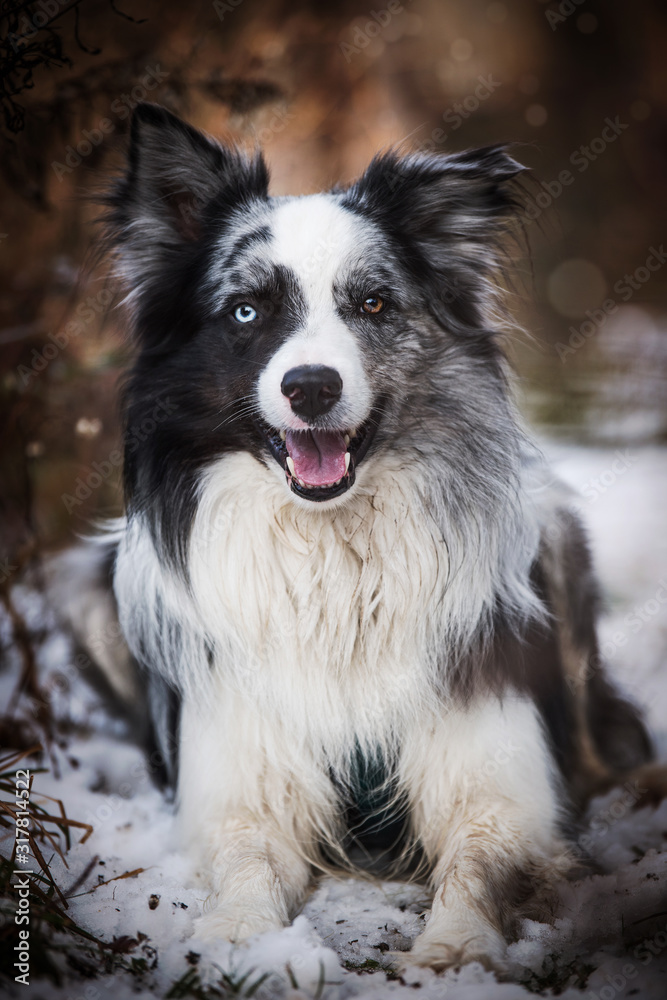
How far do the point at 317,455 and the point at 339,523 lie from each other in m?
0.24

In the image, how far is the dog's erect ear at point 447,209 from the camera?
2.57 metres

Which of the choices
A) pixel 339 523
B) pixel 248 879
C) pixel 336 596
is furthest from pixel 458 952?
pixel 339 523

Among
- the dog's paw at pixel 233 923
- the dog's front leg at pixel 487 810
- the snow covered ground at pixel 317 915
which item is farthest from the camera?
the dog's front leg at pixel 487 810

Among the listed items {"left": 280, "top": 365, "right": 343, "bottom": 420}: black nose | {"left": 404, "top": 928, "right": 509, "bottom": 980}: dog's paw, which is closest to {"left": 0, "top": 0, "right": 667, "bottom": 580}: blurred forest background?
{"left": 280, "top": 365, "right": 343, "bottom": 420}: black nose

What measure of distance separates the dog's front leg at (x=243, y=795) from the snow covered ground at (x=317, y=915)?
107 mm

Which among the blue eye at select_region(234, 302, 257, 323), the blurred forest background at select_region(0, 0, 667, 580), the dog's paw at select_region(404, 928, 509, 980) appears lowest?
the dog's paw at select_region(404, 928, 509, 980)

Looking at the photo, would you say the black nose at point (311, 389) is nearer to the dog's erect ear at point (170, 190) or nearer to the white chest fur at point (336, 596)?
the white chest fur at point (336, 596)

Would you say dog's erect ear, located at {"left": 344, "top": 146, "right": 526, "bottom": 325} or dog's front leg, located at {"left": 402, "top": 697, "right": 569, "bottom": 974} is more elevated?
dog's erect ear, located at {"left": 344, "top": 146, "right": 526, "bottom": 325}

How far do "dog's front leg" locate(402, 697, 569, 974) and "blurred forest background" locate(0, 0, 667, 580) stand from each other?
1595mm

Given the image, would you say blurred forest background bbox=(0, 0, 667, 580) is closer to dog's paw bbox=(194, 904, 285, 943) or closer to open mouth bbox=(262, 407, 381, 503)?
open mouth bbox=(262, 407, 381, 503)

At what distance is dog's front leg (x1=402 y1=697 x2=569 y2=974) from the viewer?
2109mm

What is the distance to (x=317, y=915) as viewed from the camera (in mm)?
2248

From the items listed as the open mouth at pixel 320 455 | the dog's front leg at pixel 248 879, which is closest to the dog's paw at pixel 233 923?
the dog's front leg at pixel 248 879

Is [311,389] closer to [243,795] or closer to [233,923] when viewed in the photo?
[243,795]
